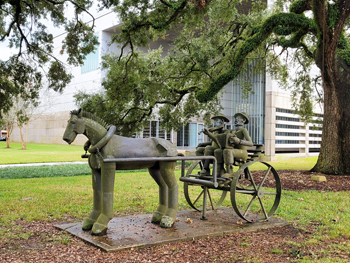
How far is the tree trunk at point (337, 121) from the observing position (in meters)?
13.7

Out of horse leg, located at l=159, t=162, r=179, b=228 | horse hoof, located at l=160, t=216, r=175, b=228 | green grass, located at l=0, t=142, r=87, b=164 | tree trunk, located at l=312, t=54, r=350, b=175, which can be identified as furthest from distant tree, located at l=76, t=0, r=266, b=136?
green grass, located at l=0, t=142, r=87, b=164

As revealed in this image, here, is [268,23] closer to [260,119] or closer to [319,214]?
[319,214]

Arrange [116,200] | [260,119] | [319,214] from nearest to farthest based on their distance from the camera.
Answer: [319,214]
[116,200]
[260,119]

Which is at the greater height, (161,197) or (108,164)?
(108,164)

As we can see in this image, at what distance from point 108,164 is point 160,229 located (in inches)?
54.3

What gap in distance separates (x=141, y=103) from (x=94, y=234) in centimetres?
1274

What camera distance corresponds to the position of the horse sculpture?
5344 millimetres

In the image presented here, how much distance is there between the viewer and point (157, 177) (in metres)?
6.16

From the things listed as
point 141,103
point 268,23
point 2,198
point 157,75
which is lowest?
point 2,198

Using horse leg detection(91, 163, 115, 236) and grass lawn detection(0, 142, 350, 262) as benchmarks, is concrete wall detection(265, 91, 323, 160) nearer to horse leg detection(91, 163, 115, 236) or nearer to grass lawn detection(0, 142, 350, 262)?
grass lawn detection(0, 142, 350, 262)

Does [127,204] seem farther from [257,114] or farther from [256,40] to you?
[257,114]

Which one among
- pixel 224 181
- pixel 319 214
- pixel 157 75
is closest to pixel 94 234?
pixel 224 181

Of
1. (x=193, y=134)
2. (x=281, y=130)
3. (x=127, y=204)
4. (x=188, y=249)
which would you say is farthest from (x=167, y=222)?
(x=193, y=134)

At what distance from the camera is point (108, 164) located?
5.34 metres
